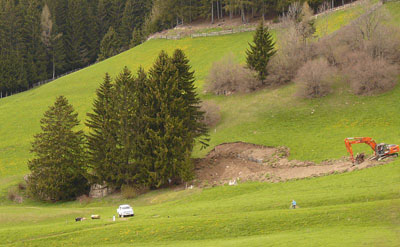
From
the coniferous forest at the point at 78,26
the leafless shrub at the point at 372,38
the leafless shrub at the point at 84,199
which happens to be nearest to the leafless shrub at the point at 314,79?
the leafless shrub at the point at 372,38

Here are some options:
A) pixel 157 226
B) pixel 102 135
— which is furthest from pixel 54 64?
pixel 157 226

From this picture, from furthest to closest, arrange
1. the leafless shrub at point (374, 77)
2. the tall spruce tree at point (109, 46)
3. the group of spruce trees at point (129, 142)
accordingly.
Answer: the tall spruce tree at point (109, 46) → the leafless shrub at point (374, 77) → the group of spruce trees at point (129, 142)

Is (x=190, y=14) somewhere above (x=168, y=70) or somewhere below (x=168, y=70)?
above

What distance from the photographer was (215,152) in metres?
64.9

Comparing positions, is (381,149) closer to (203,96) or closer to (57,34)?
(203,96)

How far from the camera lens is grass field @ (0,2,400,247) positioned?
3366 cm

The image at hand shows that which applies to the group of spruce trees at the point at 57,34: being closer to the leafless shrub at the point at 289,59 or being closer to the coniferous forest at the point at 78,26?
the coniferous forest at the point at 78,26

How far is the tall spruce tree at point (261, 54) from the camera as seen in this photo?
77812 millimetres

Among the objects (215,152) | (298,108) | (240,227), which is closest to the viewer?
(240,227)

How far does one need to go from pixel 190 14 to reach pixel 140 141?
75.3 m

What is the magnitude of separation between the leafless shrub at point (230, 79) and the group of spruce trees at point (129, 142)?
64.0 feet

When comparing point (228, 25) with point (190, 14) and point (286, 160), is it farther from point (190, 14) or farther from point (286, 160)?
point (286, 160)

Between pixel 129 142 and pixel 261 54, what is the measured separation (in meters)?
29.8

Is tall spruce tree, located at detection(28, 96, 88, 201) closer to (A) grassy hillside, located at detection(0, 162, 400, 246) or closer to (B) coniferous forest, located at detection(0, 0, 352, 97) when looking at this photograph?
(A) grassy hillside, located at detection(0, 162, 400, 246)
